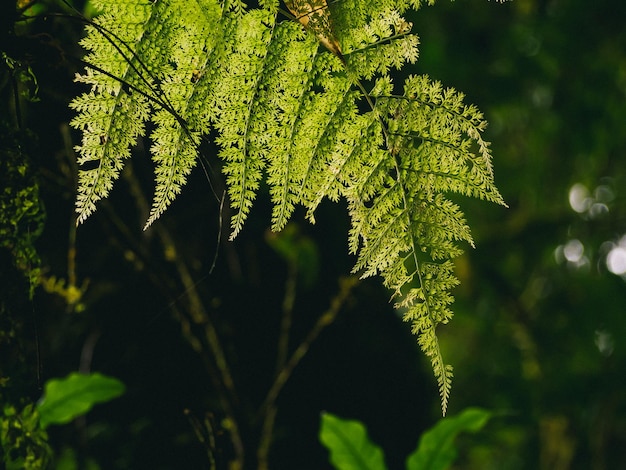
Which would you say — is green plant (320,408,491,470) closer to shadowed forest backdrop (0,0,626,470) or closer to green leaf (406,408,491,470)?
green leaf (406,408,491,470)

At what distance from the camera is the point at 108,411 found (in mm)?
1576

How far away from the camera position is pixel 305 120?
1.78ft

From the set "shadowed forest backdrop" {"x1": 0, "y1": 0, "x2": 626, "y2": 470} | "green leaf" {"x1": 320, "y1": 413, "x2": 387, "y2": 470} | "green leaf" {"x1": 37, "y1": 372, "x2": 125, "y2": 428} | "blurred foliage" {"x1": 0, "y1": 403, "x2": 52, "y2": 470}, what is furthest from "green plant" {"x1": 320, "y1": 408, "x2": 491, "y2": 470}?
"blurred foliage" {"x1": 0, "y1": 403, "x2": 52, "y2": 470}

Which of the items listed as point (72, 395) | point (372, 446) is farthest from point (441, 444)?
point (72, 395)

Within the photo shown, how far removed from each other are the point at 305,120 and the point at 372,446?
738mm

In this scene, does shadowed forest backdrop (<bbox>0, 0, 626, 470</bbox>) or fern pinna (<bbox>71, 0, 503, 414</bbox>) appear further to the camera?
shadowed forest backdrop (<bbox>0, 0, 626, 470</bbox>)

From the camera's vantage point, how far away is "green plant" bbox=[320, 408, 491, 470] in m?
1.01

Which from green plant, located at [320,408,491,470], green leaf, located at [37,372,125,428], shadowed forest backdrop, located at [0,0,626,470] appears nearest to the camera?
green leaf, located at [37,372,125,428]

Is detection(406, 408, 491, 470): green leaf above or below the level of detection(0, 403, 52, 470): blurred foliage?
above

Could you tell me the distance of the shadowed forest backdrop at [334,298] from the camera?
1381 mm

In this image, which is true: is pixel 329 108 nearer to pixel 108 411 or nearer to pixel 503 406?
pixel 108 411

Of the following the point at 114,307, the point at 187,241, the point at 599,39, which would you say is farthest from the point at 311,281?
the point at 599,39

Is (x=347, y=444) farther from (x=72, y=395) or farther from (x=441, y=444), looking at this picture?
(x=72, y=395)

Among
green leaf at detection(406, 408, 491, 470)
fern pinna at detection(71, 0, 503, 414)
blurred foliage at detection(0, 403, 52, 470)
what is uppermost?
fern pinna at detection(71, 0, 503, 414)
